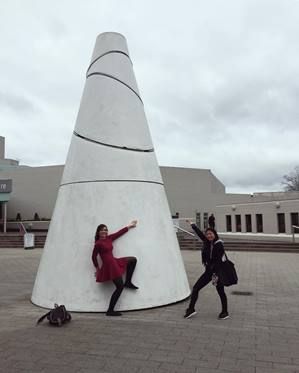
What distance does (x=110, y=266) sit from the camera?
579cm

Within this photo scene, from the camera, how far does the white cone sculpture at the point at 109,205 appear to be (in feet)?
20.2

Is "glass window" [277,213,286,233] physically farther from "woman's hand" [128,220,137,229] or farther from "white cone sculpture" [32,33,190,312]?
"woman's hand" [128,220,137,229]

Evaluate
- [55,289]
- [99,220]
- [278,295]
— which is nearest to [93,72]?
[99,220]

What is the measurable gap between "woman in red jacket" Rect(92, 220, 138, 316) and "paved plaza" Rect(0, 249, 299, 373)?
15.4 inches

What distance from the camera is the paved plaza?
3.88 m

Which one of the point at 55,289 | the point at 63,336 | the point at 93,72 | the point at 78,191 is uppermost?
the point at 93,72

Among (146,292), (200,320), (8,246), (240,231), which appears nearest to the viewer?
(200,320)

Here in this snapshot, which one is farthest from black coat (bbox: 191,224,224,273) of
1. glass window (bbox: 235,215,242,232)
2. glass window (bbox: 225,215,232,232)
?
glass window (bbox: 225,215,232,232)

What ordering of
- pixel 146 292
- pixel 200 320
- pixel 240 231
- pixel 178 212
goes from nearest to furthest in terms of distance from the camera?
pixel 200 320
pixel 146 292
pixel 240 231
pixel 178 212

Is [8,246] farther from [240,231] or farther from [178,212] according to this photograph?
[178,212]

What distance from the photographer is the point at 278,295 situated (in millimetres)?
7805

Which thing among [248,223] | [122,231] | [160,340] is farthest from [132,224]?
[248,223]

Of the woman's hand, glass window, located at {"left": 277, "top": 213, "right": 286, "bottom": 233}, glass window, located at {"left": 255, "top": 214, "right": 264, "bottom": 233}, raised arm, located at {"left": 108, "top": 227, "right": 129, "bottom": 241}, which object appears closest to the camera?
raised arm, located at {"left": 108, "top": 227, "right": 129, "bottom": 241}

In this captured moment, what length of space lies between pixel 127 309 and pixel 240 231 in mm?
23583
